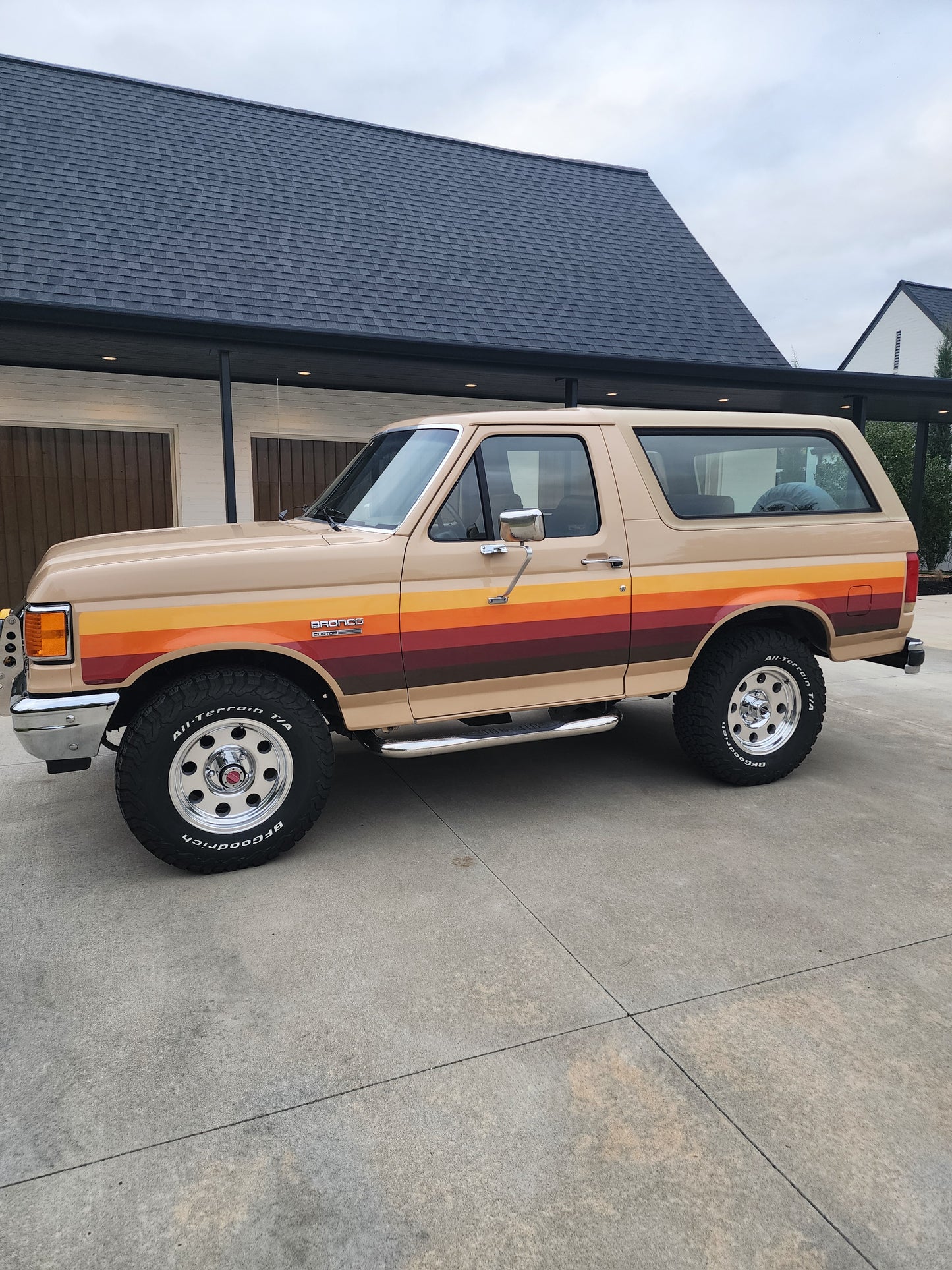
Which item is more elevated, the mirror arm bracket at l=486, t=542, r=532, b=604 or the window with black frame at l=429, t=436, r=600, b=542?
the window with black frame at l=429, t=436, r=600, b=542

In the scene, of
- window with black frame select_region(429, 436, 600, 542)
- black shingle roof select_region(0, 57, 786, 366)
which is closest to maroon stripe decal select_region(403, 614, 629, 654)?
window with black frame select_region(429, 436, 600, 542)

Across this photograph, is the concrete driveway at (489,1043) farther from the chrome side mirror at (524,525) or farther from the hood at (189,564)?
the chrome side mirror at (524,525)

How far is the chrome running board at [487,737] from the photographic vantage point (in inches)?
165

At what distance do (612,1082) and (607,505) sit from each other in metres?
2.91

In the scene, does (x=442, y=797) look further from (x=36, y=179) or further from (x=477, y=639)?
(x=36, y=179)

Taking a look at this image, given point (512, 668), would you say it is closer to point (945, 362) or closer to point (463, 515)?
point (463, 515)

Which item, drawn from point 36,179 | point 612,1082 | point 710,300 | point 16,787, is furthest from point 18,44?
point 612,1082

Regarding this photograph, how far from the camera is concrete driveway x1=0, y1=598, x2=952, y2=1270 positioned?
208cm

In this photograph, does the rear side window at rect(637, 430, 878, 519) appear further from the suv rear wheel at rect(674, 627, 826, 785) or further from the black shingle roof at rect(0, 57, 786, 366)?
the black shingle roof at rect(0, 57, 786, 366)

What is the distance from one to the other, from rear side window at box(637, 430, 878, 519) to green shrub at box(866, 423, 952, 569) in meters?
11.4

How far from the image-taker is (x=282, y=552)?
13.0ft

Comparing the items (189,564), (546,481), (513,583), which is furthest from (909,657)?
(189,564)

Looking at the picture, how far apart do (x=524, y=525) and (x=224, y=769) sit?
1.79 metres

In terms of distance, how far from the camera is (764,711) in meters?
5.11
